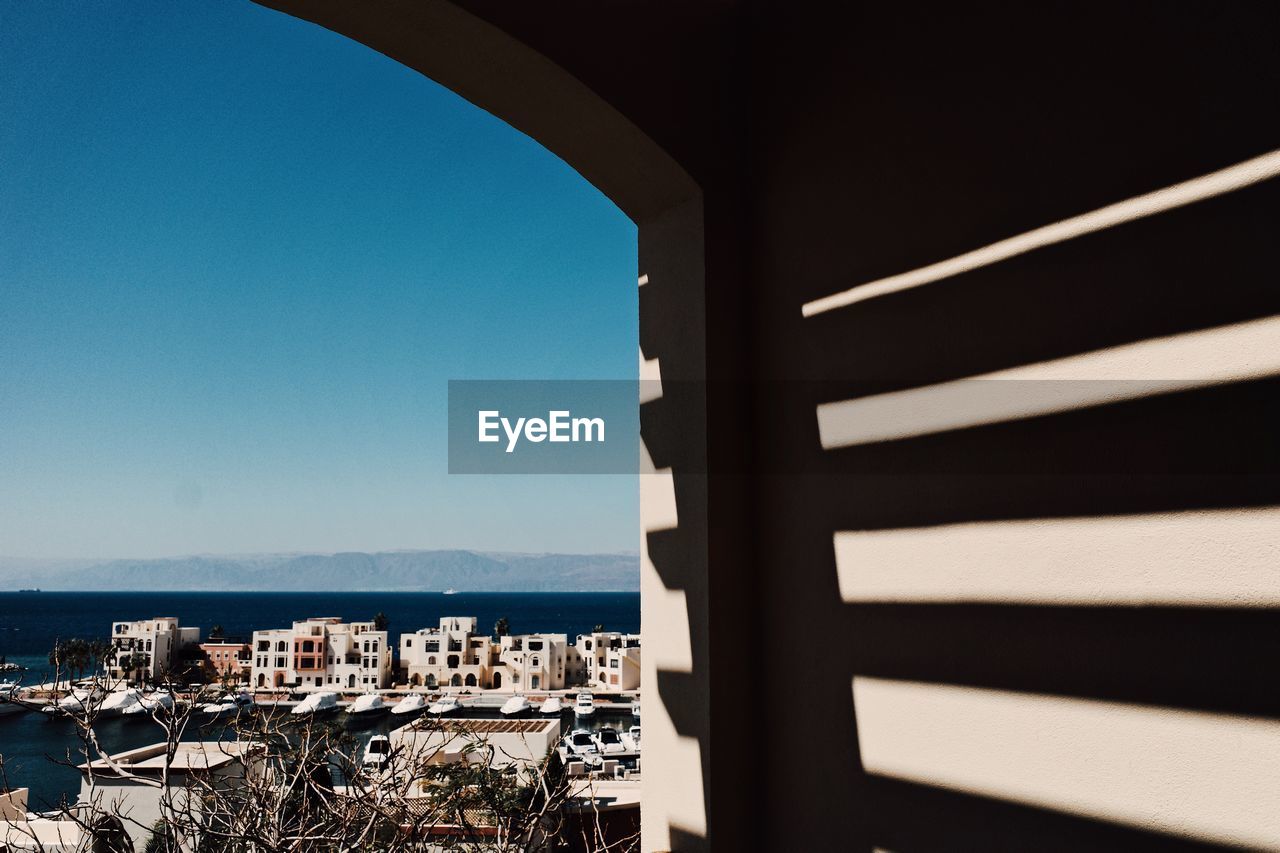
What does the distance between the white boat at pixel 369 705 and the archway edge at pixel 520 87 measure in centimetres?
2757

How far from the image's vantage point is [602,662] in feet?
109

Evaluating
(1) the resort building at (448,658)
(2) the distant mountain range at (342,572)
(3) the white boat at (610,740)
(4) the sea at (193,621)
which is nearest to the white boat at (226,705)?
(3) the white boat at (610,740)

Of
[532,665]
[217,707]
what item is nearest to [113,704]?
[217,707]

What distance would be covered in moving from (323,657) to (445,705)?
826cm

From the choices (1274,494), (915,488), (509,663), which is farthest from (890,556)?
(509,663)

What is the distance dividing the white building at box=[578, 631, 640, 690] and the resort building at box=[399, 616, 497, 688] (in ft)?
12.3

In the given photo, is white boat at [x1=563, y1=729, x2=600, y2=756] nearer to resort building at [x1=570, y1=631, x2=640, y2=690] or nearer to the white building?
resort building at [x1=570, y1=631, x2=640, y2=690]

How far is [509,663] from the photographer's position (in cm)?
3284

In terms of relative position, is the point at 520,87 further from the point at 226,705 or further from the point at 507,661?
the point at 507,661

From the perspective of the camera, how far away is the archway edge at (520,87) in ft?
4.83

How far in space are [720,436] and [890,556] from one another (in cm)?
45

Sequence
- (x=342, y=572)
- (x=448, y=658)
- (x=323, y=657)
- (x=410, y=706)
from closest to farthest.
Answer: (x=410, y=706), (x=323, y=657), (x=448, y=658), (x=342, y=572)

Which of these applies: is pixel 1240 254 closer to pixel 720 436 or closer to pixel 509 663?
pixel 720 436

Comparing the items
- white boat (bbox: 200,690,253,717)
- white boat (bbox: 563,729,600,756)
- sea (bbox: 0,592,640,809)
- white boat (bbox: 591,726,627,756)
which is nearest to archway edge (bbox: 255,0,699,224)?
white boat (bbox: 200,690,253,717)
